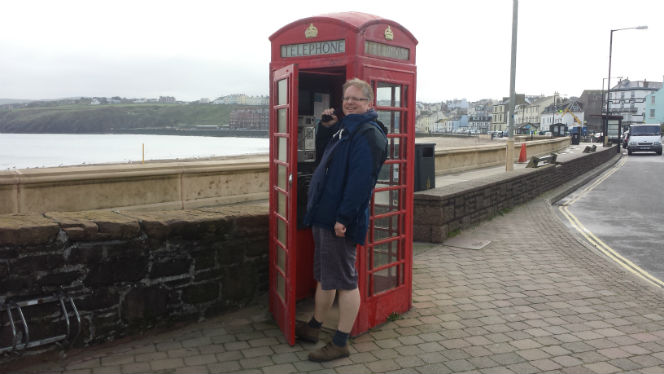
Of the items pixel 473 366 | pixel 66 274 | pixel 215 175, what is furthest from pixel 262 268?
pixel 215 175

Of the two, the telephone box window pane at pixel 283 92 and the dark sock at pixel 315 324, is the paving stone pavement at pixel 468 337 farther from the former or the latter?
the telephone box window pane at pixel 283 92

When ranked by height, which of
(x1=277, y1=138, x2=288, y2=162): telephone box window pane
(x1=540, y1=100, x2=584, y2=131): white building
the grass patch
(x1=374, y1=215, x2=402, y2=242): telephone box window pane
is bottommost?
the grass patch

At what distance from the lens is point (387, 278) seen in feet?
14.5

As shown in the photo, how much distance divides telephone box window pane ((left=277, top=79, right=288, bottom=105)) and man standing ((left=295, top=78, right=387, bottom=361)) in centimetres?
48

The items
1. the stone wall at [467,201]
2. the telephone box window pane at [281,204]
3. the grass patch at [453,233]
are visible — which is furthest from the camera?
the grass patch at [453,233]

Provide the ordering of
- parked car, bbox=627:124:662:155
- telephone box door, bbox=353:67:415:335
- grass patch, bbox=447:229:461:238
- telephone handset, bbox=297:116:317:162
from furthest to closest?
parked car, bbox=627:124:662:155 → grass patch, bbox=447:229:461:238 → telephone handset, bbox=297:116:317:162 → telephone box door, bbox=353:67:415:335

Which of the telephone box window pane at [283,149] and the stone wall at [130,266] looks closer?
the stone wall at [130,266]

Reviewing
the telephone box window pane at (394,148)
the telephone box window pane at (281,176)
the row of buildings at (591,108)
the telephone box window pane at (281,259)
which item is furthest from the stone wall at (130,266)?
the row of buildings at (591,108)

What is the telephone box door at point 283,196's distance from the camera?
370cm

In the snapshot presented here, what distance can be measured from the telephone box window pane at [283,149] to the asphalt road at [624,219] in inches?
188

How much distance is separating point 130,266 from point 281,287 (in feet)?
3.63

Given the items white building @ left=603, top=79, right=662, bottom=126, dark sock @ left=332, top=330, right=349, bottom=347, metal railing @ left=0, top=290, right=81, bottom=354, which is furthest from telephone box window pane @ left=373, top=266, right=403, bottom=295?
A: white building @ left=603, top=79, right=662, bottom=126

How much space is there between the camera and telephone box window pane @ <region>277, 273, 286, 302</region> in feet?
13.1

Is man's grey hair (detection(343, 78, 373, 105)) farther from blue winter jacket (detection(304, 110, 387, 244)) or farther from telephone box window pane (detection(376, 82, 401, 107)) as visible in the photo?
telephone box window pane (detection(376, 82, 401, 107))
